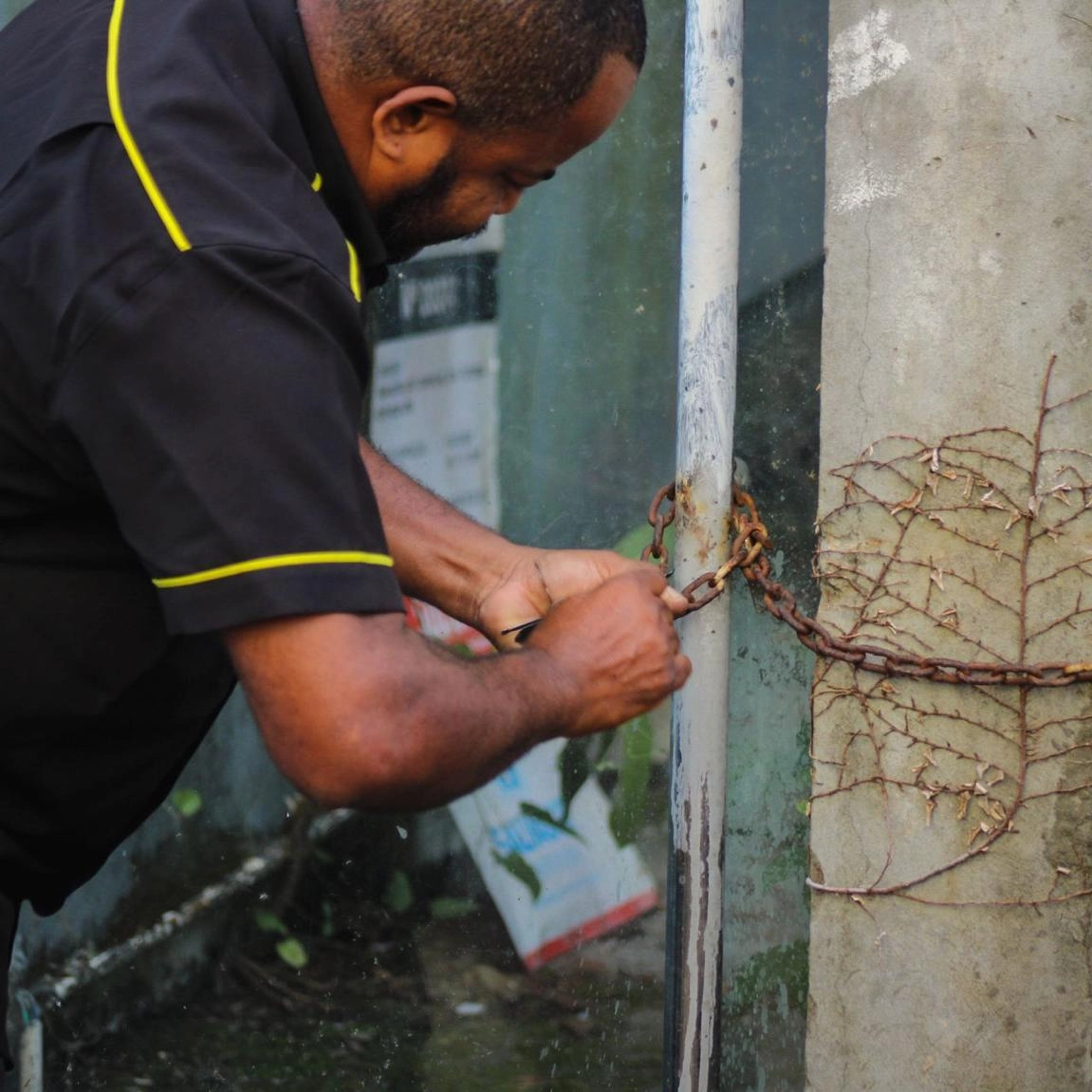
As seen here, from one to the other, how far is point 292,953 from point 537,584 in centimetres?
130

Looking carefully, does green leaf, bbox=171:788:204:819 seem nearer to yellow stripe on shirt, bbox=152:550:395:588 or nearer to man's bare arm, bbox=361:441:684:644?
man's bare arm, bbox=361:441:684:644

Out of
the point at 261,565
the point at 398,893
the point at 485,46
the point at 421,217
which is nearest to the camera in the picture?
the point at 261,565

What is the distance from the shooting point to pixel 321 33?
70.1 inches

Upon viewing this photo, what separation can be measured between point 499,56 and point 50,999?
2441 mm

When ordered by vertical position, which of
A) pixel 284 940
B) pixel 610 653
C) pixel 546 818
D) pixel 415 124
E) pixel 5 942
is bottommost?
pixel 284 940

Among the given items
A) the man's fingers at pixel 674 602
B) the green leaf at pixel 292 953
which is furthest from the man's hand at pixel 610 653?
the green leaf at pixel 292 953

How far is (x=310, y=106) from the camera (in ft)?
5.75

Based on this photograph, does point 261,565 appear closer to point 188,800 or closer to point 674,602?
point 674,602

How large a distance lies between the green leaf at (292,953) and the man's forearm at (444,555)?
3.77 feet

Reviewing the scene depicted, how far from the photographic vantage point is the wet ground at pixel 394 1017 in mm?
2908

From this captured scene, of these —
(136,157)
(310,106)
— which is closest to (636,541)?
(310,106)

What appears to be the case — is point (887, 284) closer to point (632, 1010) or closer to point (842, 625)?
point (842, 625)

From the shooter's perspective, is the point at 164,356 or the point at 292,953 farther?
the point at 292,953

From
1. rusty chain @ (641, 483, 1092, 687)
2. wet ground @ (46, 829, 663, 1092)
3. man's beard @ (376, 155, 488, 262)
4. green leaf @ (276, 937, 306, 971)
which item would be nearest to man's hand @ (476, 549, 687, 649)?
rusty chain @ (641, 483, 1092, 687)
